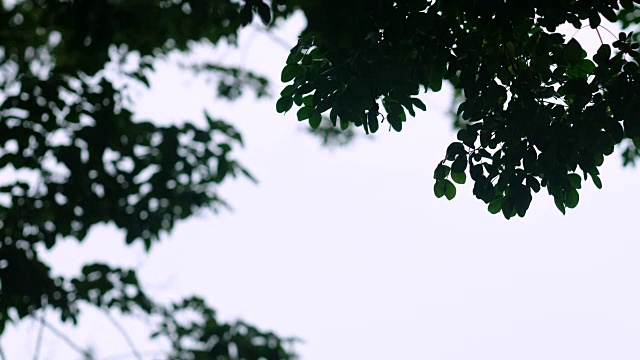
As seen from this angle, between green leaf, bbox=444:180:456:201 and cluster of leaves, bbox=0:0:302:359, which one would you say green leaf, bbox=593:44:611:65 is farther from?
cluster of leaves, bbox=0:0:302:359

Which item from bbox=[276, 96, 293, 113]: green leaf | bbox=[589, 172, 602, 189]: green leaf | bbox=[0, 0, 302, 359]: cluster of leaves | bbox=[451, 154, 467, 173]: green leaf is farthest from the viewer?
bbox=[0, 0, 302, 359]: cluster of leaves

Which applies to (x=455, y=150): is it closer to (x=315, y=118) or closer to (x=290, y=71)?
(x=315, y=118)

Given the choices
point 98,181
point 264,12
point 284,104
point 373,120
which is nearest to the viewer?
point 264,12

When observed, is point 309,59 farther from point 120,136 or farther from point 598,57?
point 120,136

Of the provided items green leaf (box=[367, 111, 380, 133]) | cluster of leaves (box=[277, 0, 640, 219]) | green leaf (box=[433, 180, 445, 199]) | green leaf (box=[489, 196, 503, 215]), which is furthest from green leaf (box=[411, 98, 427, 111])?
green leaf (box=[489, 196, 503, 215])

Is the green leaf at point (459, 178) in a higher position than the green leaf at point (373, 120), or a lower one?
lower

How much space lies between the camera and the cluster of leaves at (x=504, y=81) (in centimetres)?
230

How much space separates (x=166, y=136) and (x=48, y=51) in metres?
2.71

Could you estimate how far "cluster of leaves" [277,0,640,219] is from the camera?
2303 mm

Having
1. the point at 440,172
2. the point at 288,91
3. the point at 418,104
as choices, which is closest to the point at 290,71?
the point at 288,91

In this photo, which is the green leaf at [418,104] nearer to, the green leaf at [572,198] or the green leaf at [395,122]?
the green leaf at [395,122]

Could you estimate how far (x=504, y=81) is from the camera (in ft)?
8.14

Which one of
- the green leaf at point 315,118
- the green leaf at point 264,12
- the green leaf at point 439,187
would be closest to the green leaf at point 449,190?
the green leaf at point 439,187

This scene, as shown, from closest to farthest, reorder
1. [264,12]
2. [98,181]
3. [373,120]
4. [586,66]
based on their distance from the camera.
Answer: [264,12]
[586,66]
[373,120]
[98,181]
